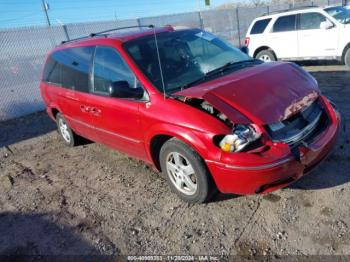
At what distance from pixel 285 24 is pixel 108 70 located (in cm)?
774

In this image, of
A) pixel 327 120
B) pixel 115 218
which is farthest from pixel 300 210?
pixel 115 218

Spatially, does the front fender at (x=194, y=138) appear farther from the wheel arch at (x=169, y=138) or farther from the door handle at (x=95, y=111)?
the door handle at (x=95, y=111)

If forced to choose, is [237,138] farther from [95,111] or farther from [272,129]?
[95,111]

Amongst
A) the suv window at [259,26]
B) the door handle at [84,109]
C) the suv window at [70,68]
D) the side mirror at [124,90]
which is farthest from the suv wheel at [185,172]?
the suv window at [259,26]

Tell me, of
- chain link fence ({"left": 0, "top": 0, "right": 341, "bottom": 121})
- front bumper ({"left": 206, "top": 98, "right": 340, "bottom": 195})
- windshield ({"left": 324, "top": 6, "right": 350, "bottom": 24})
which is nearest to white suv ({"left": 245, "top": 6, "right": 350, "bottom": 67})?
windshield ({"left": 324, "top": 6, "right": 350, "bottom": 24})

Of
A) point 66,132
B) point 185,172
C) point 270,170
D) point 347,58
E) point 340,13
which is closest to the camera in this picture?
point 270,170

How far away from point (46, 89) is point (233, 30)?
12611mm

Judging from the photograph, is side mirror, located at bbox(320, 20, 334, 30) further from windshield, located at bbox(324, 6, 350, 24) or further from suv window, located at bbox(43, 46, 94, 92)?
suv window, located at bbox(43, 46, 94, 92)

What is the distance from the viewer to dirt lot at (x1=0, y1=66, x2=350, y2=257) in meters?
3.14

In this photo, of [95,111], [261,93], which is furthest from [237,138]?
[95,111]

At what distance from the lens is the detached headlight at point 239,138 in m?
3.12

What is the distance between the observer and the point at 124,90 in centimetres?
383

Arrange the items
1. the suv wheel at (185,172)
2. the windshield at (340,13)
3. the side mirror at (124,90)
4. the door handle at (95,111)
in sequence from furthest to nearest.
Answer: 1. the windshield at (340,13)
2. the door handle at (95,111)
3. the side mirror at (124,90)
4. the suv wheel at (185,172)

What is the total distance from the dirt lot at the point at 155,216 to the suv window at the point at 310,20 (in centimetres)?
609
